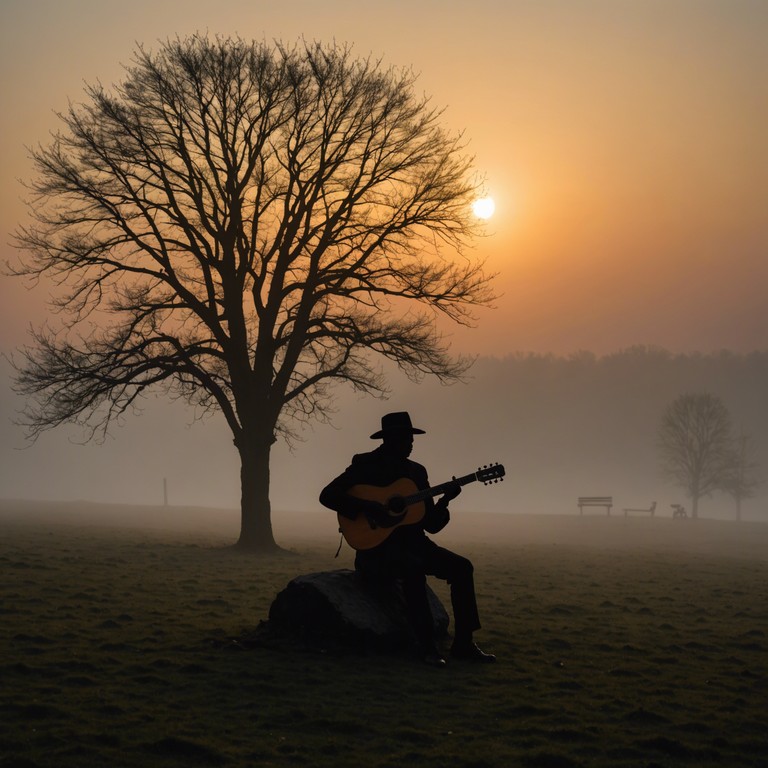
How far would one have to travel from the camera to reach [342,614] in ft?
34.3

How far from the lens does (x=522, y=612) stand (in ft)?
49.7

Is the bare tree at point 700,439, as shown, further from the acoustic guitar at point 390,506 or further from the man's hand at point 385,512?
the man's hand at point 385,512

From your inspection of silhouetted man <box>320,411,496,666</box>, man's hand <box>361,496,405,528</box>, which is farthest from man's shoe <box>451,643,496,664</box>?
man's hand <box>361,496,405,528</box>

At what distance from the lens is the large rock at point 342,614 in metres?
10.5

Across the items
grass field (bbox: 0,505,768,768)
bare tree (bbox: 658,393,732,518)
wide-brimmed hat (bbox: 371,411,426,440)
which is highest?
bare tree (bbox: 658,393,732,518)

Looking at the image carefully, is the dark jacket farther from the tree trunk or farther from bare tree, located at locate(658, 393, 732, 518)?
bare tree, located at locate(658, 393, 732, 518)

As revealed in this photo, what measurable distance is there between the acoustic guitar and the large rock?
2.31 feet

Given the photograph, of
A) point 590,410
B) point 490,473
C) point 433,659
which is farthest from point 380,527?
point 590,410

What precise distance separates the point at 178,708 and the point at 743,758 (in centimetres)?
460

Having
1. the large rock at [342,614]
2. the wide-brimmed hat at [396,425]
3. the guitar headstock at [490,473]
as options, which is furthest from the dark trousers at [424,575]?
the wide-brimmed hat at [396,425]

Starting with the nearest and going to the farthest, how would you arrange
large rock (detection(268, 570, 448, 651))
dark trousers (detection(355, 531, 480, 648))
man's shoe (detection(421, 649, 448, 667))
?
man's shoe (detection(421, 649, 448, 667)), dark trousers (detection(355, 531, 480, 648)), large rock (detection(268, 570, 448, 651))

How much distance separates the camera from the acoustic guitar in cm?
1018

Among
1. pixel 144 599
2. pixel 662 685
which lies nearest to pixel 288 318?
pixel 144 599

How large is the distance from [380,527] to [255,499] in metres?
16.6
